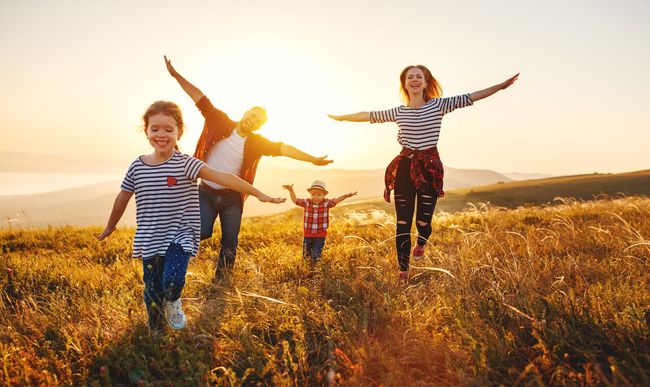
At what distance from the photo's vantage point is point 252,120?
5.44 meters

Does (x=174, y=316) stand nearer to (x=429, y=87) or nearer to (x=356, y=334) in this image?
(x=356, y=334)

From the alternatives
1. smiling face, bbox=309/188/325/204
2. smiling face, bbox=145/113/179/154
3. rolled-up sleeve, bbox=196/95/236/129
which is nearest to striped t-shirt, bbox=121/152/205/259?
smiling face, bbox=145/113/179/154

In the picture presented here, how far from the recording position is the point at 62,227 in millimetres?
10141

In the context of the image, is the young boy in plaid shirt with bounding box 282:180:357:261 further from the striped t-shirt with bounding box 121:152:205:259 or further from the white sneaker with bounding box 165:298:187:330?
the white sneaker with bounding box 165:298:187:330

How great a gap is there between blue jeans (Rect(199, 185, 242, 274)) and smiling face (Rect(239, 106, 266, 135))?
0.88m

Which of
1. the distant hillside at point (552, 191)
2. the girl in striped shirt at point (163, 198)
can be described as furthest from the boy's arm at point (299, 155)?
the distant hillside at point (552, 191)

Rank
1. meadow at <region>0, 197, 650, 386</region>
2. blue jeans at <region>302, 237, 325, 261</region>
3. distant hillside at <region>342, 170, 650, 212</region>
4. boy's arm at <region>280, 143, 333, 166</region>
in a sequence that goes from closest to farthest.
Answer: meadow at <region>0, 197, 650, 386</region>, boy's arm at <region>280, 143, 333, 166</region>, blue jeans at <region>302, 237, 325, 261</region>, distant hillside at <region>342, 170, 650, 212</region>

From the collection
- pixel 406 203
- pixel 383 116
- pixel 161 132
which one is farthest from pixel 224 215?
pixel 383 116

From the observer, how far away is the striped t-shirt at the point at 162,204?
3.55 metres

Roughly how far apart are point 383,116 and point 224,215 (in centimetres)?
249

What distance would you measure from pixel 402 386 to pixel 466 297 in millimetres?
1333

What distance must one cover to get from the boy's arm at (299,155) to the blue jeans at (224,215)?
901 mm

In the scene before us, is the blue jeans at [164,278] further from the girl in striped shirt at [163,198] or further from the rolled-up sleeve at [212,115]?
the rolled-up sleeve at [212,115]

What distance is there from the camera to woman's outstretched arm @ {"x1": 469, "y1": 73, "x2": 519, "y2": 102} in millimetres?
4762
